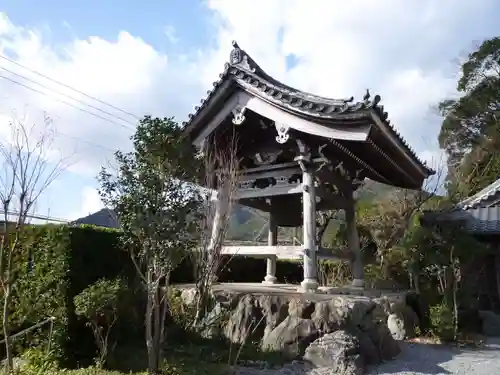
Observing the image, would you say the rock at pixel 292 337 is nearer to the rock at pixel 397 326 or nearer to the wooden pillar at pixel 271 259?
the rock at pixel 397 326

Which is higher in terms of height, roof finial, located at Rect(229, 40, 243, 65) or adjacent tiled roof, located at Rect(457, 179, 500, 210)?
roof finial, located at Rect(229, 40, 243, 65)

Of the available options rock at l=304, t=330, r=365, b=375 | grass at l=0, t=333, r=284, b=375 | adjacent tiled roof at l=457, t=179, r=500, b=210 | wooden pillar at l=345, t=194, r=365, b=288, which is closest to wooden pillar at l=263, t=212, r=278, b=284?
wooden pillar at l=345, t=194, r=365, b=288

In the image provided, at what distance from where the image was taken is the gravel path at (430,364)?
5787 mm

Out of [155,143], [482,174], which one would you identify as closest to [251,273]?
[155,143]

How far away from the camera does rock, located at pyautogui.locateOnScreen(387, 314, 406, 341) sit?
8.48 metres

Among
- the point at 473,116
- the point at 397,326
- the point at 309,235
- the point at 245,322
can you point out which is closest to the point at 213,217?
the point at 309,235

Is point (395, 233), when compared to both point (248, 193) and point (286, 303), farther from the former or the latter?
point (286, 303)

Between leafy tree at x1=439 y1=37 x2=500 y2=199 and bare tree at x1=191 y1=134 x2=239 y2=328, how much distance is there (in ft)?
51.6

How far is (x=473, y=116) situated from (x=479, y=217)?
14284mm

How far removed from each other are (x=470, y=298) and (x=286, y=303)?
4.54m

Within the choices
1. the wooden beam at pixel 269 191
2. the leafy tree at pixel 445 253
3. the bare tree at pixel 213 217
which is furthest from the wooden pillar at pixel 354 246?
the bare tree at pixel 213 217

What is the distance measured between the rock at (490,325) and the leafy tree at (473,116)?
38.2 ft

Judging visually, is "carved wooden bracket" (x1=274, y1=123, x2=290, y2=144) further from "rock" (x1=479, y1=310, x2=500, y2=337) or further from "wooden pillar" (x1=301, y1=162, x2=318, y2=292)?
"rock" (x1=479, y1=310, x2=500, y2=337)

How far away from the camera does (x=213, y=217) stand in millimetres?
8141
